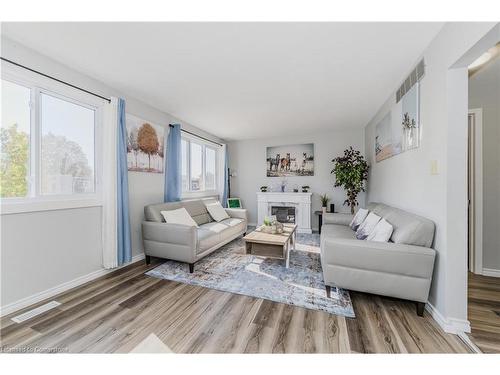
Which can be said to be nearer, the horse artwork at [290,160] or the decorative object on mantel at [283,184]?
the horse artwork at [290,160]

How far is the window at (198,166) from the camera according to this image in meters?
4.38

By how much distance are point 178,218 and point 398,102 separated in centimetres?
344

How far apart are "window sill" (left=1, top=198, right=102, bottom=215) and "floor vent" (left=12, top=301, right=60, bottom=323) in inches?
35.7

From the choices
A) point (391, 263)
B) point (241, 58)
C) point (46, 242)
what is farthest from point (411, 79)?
point (46, 242)

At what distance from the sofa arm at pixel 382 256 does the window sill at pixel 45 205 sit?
9.03 feet

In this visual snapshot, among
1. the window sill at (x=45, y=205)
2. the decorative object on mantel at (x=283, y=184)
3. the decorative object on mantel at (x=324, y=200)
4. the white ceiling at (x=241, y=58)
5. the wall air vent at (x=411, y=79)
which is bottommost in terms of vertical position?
the decorative object on mantel at (x=324, y=200)

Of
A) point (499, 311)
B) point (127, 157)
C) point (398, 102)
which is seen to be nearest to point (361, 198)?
point (398, 102)

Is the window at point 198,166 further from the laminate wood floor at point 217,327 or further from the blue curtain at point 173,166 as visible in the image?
the laminate wood floor at point 217,327

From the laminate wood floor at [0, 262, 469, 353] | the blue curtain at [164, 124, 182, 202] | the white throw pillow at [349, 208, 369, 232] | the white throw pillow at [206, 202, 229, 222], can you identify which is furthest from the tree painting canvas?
the white throw pillow at [349, 208, 369, 232]

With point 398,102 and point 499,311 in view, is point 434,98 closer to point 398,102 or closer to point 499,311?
point 398,102

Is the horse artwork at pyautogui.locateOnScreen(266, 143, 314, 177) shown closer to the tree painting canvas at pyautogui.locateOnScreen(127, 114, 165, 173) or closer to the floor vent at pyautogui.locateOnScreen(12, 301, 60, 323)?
the tree painting canvas at pyautogui.locateOnScreen(127, 114, 165, 173)

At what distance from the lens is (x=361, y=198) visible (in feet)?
16.1

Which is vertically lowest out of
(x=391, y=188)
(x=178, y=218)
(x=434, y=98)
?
(x=178, y=218)

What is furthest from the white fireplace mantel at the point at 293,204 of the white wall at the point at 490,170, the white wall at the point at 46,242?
the white wall at the point at 46,242
